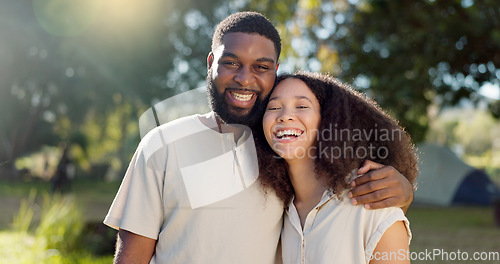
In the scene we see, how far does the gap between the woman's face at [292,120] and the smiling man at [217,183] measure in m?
0.09

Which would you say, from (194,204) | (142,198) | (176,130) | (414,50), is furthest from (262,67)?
(414,50)

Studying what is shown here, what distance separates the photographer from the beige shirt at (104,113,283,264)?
249 centimetres

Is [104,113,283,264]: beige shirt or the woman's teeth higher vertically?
the woman's teeth

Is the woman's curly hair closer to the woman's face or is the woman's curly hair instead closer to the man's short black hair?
the woman's face

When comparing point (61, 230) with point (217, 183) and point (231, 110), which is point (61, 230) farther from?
point (231, 110)

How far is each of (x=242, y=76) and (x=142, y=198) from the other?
0.82m

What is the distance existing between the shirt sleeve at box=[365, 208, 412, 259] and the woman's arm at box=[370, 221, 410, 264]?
0.03 metres

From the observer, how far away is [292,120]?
2.59 meters

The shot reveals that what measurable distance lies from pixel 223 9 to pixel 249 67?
12123 mm

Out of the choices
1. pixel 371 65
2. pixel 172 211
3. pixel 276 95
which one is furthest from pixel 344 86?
pixel 371 65

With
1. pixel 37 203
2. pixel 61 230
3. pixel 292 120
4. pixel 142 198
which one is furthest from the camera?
pixel 37 203

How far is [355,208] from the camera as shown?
8.14ft

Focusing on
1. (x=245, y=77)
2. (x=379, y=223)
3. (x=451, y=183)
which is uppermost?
(x=245, y=77)

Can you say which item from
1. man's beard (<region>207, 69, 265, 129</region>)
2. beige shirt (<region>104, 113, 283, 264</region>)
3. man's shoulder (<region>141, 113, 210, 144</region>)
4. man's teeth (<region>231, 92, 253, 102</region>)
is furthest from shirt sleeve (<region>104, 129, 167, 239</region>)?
man's teeth (<region>231, 92, 253, 102</region>)
